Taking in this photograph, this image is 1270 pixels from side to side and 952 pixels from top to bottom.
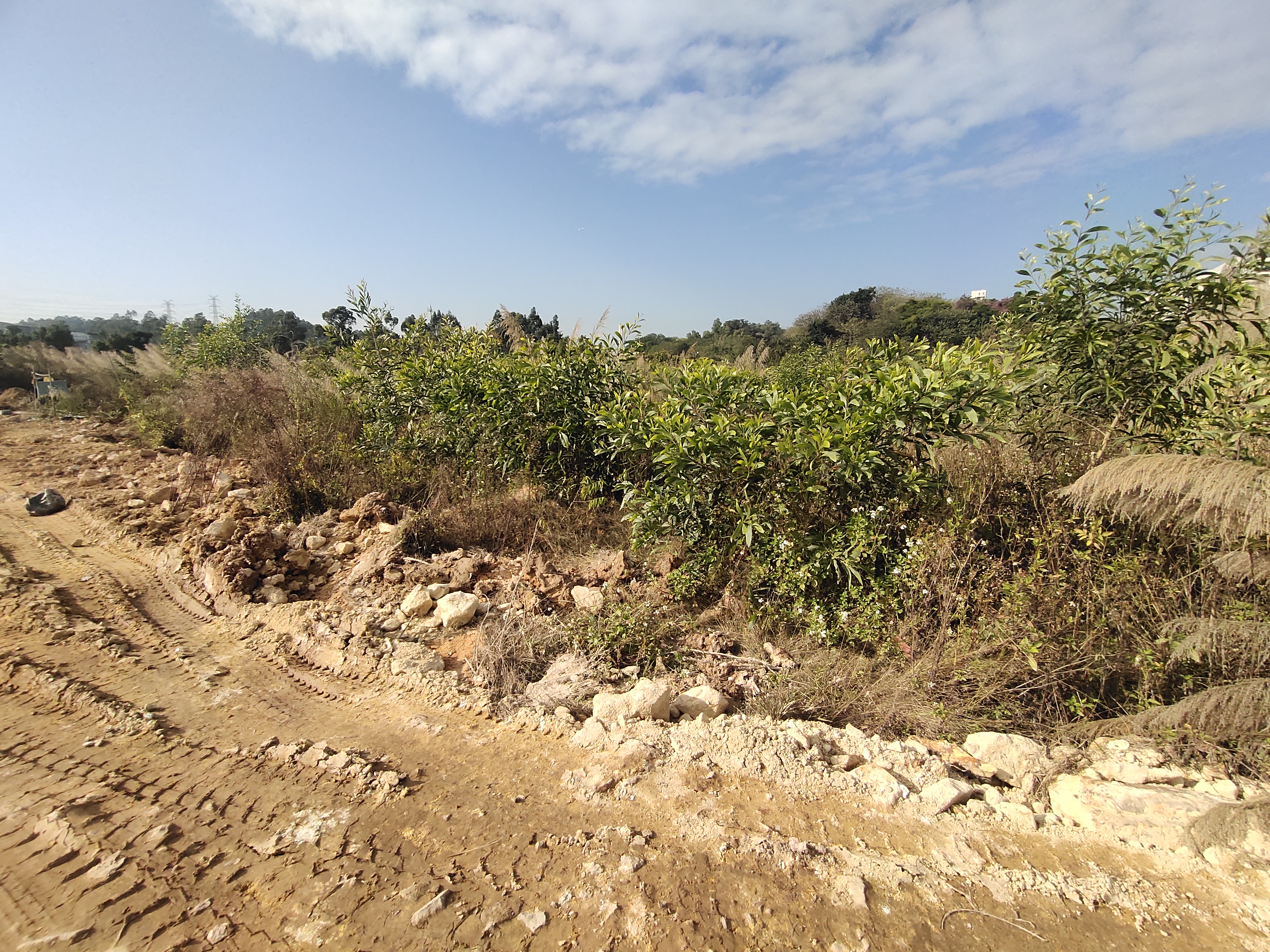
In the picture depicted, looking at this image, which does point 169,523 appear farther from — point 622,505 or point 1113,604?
point 1113,604

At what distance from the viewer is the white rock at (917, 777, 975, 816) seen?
2480mm

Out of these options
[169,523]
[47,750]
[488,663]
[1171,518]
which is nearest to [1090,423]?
[1171,518]

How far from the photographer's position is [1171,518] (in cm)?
290

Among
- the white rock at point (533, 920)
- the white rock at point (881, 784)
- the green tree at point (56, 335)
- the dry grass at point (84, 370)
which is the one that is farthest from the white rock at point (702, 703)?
the green tree at point (56, 335)

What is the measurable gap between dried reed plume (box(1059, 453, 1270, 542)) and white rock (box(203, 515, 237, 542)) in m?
6.23

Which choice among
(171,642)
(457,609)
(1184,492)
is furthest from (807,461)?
(171,642)

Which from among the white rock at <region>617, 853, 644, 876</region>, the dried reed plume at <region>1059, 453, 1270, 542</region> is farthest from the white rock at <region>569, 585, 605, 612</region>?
the dried reed plume at <region>1059, 453, 1270, 542</region>

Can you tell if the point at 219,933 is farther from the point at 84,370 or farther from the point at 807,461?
the point at 84,370

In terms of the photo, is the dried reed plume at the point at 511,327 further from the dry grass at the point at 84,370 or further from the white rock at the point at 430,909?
the dry grass at the point at 84,370

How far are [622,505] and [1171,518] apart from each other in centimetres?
310

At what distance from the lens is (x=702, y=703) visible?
3.19 m

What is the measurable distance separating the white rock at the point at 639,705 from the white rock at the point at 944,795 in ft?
4.06

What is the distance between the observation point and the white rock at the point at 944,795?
2.48m

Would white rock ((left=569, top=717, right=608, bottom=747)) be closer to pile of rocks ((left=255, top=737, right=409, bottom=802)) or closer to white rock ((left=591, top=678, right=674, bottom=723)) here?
white rock ((left=591, top=678, right=674, bottom=723))
